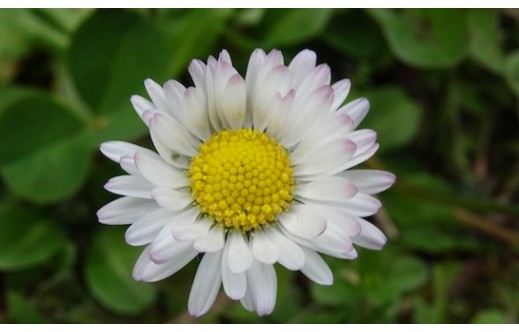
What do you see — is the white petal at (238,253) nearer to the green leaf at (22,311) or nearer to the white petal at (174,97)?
the white petal at (174,97)

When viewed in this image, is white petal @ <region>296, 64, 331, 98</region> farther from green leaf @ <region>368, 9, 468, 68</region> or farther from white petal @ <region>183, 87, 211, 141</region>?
green leaf @ <region>368, 9, 468, 68</region>

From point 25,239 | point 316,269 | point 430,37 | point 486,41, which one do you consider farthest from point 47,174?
point 486,41

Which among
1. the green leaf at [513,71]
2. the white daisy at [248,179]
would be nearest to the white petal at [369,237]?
the white daisy at [248,179]

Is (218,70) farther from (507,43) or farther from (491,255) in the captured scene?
(507,43)

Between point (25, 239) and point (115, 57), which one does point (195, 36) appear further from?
point (25, 239)

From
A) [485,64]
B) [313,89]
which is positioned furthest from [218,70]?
[485,64]
